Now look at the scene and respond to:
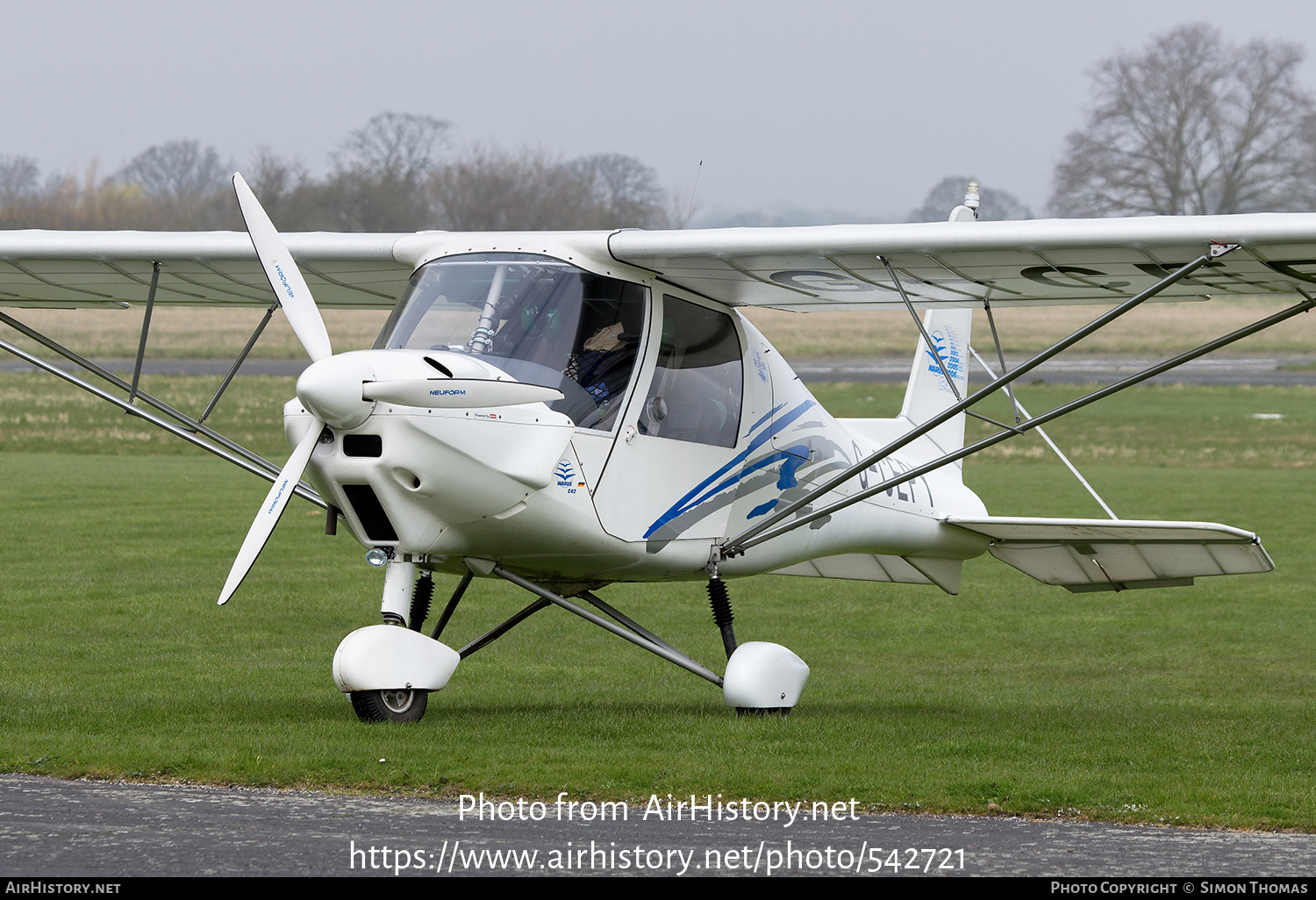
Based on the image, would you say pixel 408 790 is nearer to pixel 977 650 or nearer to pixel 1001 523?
pixel 1001 523

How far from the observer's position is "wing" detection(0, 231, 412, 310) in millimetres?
10680

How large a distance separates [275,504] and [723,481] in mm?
3131

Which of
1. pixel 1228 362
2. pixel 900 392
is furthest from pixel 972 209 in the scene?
pixel 1228 362

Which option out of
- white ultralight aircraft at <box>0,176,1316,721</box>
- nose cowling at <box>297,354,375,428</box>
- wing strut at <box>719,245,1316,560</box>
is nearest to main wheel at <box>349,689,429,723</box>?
white ultralight aircraft at <box>0,176,1316,721</box>

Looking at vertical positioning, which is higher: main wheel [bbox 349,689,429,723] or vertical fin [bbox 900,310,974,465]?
vertical fin [bbox 900,310,974,465]

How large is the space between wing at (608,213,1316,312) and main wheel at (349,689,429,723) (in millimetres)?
2847

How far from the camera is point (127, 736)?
8.38m

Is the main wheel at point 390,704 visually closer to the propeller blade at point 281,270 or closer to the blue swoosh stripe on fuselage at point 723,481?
the blue swoosh stripe on fuselage at point 723,481

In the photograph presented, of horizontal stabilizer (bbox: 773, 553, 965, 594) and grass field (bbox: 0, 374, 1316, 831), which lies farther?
horizontal stabilizer (bbox: 773, 553, 965, 594)

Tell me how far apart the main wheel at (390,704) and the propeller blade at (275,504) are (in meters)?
1.01

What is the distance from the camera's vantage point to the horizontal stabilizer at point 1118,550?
402 inches

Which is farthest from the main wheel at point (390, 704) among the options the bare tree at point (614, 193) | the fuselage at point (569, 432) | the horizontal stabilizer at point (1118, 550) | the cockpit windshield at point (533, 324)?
the bare tree at point (614, 193)

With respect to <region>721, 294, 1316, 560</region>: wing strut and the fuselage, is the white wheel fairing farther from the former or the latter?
<region>721, 294, 1316, 560</region>: wing strut

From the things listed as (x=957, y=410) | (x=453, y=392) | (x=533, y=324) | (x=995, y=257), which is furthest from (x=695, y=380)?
(x=453, y=392)
